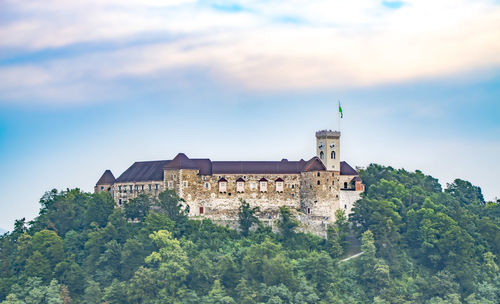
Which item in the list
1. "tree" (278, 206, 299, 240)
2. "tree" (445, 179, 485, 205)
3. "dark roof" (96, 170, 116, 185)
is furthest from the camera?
"tree" (445, 179, 485, 205)

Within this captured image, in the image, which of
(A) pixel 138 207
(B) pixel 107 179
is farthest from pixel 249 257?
(B) pixel 107 179

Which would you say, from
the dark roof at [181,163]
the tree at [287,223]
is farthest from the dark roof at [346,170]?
the dark roof at [181,163]

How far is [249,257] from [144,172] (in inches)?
651

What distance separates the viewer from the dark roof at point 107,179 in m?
119

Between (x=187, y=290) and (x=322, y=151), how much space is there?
19722mm

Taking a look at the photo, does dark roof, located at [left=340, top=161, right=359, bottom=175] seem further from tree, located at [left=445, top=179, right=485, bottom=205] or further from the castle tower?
tree, located at [left=445, top=179, right=485, bottom=205]

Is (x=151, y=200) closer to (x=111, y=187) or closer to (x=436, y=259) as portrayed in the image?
(x=111, y=187)

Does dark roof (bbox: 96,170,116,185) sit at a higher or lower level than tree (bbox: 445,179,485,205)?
higher

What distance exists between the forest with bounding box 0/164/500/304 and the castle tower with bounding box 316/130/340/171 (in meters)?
4.65

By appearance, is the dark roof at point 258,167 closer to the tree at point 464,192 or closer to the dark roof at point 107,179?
the dark roof at point 107,179

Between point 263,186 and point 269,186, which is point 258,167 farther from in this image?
point 269,186

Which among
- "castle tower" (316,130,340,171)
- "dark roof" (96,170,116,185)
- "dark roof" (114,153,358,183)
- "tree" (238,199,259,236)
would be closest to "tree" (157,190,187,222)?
"dark roof" (114,153,358,183)

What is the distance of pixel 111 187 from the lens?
118m

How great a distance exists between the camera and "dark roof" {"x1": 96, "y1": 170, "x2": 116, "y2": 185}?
118812mm
